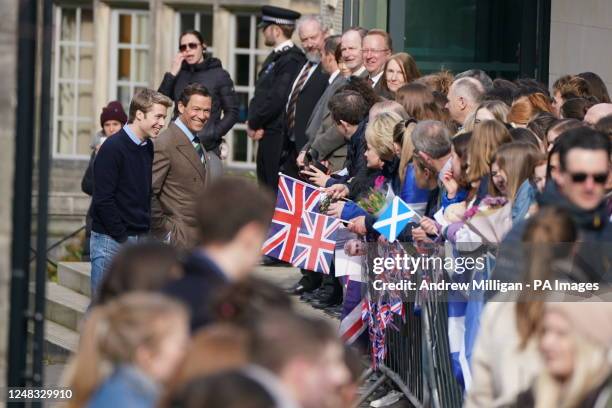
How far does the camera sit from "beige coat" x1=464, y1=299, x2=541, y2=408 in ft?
15.6

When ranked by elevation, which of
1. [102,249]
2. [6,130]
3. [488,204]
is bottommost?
[102,249]

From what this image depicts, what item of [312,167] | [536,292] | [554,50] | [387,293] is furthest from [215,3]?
[536,292]

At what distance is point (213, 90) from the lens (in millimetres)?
12688

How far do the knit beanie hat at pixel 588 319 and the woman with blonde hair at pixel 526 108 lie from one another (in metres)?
3.99

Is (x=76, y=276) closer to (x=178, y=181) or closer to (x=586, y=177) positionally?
(x=178, y=181)

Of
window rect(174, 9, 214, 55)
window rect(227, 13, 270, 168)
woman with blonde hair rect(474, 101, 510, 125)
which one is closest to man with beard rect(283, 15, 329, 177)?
woman with blonde hair rect(474, 101, 510, 125)

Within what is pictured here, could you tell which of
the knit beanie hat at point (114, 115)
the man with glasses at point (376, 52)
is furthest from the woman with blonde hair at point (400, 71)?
the knit beanie hat at point (114, 115)

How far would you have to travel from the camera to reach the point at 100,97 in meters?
20.2

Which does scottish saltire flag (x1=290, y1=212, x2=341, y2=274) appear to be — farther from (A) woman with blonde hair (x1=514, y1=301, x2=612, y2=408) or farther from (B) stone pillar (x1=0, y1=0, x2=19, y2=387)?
(A) woman with blonde hair (x1=514, y1=301, x2=612, y2=408)

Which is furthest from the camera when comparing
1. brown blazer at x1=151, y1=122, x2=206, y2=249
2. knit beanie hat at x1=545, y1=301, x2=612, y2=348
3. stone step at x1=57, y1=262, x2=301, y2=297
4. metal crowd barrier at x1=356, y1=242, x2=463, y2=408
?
stone step at x1=57, y1=262, x2=301, y2=297

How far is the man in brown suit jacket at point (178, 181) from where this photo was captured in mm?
9867

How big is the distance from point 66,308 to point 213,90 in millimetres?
2139

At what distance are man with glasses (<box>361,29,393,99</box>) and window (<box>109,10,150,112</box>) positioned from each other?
9184 mm

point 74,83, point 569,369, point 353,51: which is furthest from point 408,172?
point 74,83
